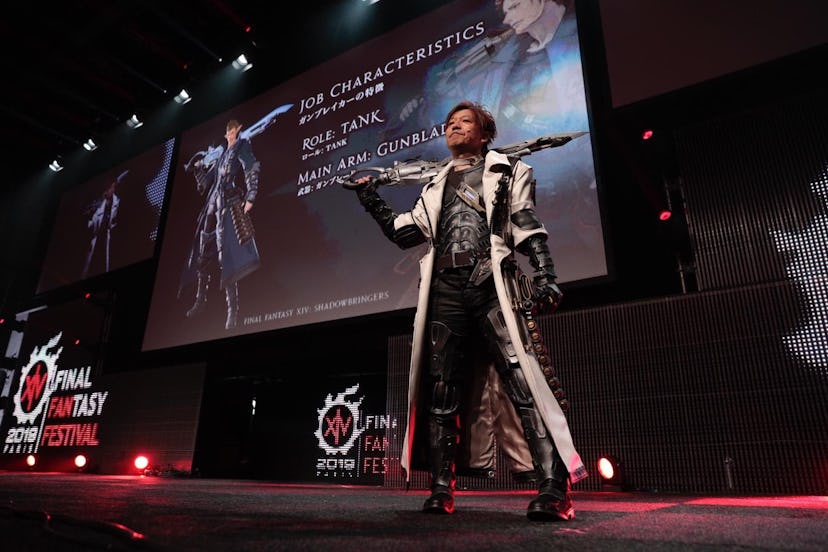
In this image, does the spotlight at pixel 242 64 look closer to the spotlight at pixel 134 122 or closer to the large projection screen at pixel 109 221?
the large projection screen at pixel 109 221

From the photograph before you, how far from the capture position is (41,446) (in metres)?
7.83

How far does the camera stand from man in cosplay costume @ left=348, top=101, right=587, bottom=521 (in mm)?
1742

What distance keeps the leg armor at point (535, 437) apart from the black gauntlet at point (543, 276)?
0.53 feet

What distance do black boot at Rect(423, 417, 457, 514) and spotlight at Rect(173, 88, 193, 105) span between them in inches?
312

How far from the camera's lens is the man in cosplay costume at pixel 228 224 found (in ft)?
19.1

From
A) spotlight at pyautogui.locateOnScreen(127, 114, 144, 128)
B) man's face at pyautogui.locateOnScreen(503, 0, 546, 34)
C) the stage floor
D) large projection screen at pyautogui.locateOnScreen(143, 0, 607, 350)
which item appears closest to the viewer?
the stage floor

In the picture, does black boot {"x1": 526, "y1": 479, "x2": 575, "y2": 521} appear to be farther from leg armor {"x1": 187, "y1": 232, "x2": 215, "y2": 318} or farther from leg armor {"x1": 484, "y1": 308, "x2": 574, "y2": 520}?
leg armor {"x1": 187, "y1": 232, "x2": 215, "y2": 318}

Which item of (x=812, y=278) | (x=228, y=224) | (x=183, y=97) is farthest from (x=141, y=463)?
(x=812, y=278)

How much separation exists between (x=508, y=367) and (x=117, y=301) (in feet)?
25.3

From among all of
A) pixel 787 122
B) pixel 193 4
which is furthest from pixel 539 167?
pixel 193 4

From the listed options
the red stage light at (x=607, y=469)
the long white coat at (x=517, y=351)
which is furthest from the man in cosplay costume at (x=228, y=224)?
the long white coat at (x=517, y=351)

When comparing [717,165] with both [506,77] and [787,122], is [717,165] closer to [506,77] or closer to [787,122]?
[787,122]

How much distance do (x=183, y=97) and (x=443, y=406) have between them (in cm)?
807

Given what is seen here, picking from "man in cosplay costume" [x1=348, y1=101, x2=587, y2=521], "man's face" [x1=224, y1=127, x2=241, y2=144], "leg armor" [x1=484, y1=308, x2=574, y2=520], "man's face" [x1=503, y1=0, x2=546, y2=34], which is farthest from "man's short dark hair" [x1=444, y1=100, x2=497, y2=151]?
"man's face" [x1=224, y1=127, x2=241, y2=144]
